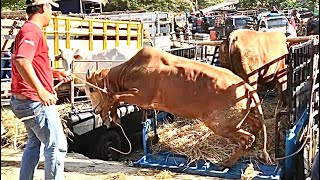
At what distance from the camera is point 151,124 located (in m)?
7.27

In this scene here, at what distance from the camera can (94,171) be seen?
623cm

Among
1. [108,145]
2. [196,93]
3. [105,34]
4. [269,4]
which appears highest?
[269,4]

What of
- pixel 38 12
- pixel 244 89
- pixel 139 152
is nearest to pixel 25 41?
pixel 38 12

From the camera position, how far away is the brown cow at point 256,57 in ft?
22.8

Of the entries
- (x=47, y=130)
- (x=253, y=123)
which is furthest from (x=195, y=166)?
(x=47, y=130)

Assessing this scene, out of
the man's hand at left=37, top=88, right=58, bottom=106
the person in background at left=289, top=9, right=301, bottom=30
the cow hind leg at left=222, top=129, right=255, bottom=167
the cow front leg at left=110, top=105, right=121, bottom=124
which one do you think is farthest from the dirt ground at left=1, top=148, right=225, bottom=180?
the person in background at left=289, top=9, right=301, bottom=30

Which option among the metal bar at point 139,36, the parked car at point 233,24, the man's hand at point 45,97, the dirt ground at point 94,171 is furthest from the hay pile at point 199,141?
the parked car at point 233,24

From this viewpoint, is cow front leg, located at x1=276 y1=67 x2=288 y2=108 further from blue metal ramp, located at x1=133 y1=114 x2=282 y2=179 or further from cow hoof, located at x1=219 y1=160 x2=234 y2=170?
cow hoof, located at x1=219 y1=160 x2=234 y2=170

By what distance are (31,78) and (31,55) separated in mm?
221

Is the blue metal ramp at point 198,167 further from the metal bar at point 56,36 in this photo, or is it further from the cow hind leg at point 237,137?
the metal bar at point 56,36

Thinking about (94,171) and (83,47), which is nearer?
(94,171)

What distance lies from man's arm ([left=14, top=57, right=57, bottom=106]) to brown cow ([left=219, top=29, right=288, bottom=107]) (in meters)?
3.57

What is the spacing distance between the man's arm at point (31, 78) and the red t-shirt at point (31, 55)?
56 millimetres

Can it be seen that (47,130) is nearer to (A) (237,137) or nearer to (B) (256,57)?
(A) (237,137)
